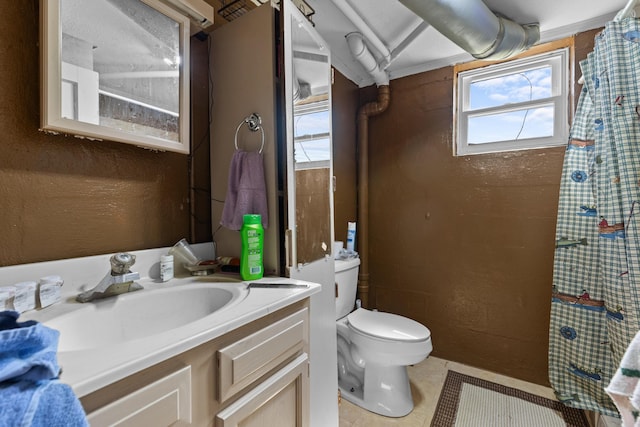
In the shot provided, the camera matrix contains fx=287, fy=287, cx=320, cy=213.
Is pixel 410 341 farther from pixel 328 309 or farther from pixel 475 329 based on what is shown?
pixel 475 329

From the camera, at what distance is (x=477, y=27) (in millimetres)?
1409

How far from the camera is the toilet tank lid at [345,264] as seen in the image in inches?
69.0

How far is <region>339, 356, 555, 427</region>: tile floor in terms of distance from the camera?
151 cm

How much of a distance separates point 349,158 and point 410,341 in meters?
1.38

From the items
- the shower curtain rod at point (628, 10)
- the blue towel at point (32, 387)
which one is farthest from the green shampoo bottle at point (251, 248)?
the shower curtain rod at point (628, 10)

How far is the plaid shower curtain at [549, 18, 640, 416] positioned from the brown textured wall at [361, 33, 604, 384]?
0.22 metres

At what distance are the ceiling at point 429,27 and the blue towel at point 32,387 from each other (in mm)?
1744

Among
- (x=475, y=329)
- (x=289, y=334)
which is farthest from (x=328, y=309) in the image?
(x=475, y=329)

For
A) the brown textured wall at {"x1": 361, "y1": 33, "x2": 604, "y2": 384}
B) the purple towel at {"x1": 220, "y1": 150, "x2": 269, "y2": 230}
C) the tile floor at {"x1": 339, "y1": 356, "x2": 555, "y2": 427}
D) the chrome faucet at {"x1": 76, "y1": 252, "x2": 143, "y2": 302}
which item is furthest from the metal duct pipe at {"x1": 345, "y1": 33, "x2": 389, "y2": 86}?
the tile floor at {"x1": 339, "y1": 356, "x2": 555, "y2": 427}

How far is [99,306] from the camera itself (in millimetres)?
774

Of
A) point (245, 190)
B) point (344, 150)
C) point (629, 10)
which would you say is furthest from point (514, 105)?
point (245, 190)

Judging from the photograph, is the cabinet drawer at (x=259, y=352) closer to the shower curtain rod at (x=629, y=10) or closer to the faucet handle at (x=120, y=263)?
the faucet handle at (x=120, y=263)

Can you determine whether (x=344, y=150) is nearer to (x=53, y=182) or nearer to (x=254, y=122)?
(x=254, y=122)

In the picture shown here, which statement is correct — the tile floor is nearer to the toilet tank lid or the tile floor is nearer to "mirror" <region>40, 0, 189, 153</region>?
the toilet tank lid
